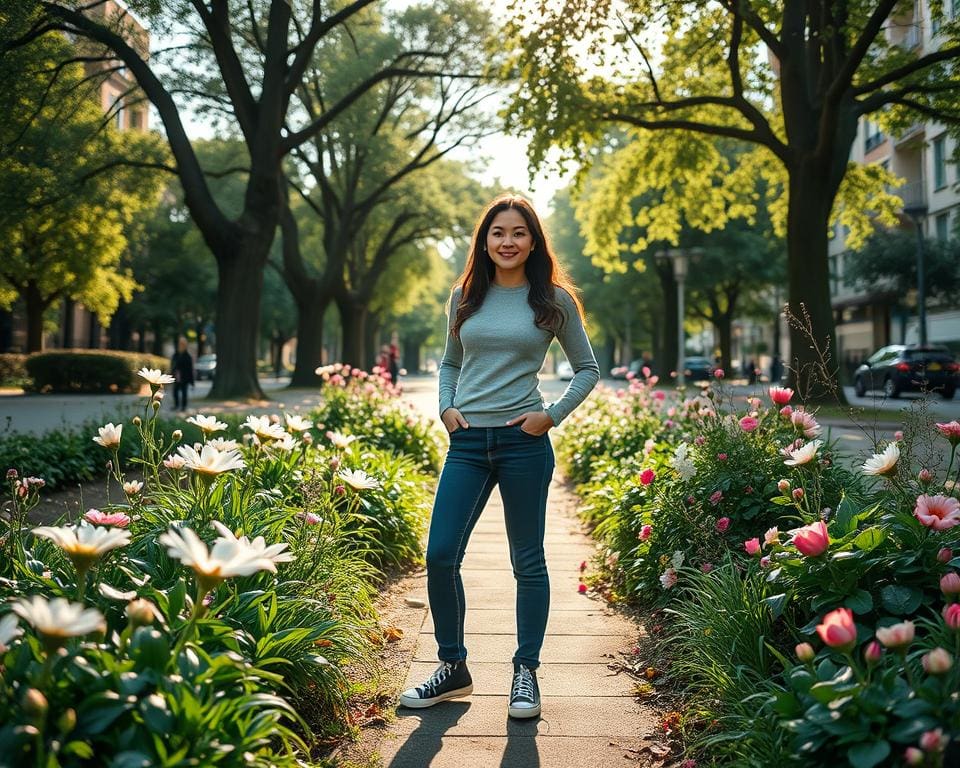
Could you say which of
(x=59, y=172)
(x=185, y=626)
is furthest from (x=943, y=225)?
(x=185, y=626)

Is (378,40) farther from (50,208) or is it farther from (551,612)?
(551,612)

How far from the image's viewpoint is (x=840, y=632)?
224 cm

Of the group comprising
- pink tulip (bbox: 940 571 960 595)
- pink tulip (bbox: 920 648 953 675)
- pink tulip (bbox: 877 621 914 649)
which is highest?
pink tulip (bbox: 940 571 960 595)

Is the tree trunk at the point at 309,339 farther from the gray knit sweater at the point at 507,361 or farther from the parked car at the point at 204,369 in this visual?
the gray knit sweater at the point at 507,361

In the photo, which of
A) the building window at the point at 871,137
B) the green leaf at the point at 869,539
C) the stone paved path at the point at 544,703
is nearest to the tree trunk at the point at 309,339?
the building window at the point at 871,137

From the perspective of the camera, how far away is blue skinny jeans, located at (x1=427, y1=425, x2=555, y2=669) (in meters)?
3.74

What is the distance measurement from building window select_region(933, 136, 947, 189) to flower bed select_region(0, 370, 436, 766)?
3612 centimetres

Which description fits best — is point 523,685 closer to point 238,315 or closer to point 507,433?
point 507,433

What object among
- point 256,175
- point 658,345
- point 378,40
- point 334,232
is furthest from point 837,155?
point 658,345

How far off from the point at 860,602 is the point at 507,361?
157cm

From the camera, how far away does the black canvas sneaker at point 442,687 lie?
3789 mm

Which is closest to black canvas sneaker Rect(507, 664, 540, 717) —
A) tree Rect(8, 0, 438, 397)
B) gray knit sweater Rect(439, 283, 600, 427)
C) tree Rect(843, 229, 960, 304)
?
gray knit sweater Rect(439, 283, 600, 427)

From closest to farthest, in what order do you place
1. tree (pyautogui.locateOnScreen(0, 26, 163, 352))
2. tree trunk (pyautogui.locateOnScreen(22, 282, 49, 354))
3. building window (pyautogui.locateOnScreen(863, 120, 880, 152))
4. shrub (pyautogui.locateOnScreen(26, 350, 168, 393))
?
tree (pyautogui.locateOnScreen(0, 26, 163, 352)) → shrub (pyautogui.locateOnScreen(26, 350, 168, 393)) → tree trunk (pyautogui.locateOnScreen(22, 282, 49, 354)) → building window (pyautogui.locateOnScreen(863, 120, 880, 152))

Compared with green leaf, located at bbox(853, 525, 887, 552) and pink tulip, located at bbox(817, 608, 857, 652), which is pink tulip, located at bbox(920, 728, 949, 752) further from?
green leaf, located at bbox(853, 525, 887, 552)
